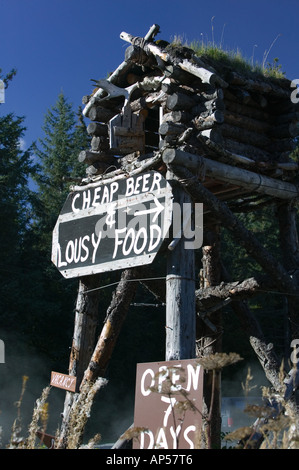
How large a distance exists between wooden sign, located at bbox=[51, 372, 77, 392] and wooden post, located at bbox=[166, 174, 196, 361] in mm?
1805

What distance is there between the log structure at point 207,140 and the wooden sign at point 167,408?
2019mm

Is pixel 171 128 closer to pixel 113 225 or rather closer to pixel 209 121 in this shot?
pixel 209 121

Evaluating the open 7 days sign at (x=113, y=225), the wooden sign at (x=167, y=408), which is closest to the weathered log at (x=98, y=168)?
the open 7 days sign at (x=113, y=225)

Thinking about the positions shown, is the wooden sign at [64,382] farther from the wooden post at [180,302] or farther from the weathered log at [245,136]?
the weathered log at [245,136]

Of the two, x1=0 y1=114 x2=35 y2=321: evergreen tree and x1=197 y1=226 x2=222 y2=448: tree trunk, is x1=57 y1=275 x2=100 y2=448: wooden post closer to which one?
x1=197 y1=226 x2=222 y2=448: tree trunk

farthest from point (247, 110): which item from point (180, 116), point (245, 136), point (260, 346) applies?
point (260, 346)

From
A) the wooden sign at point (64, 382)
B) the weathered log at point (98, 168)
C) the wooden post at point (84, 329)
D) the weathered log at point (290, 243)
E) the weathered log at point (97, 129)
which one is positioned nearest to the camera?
the wooden sign at point (64, 382)

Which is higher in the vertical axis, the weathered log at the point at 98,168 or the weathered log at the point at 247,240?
the weathered log at the point at 98,168

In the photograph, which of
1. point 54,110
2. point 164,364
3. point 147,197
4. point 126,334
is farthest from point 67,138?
point 164,364

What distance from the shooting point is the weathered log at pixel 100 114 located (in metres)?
10.2

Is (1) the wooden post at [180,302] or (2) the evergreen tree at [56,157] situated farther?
(2) the evergreen tree at [56,157]

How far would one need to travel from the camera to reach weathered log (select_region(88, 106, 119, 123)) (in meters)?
10.2

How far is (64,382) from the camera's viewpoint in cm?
896

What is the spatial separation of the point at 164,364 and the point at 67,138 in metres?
38.2
